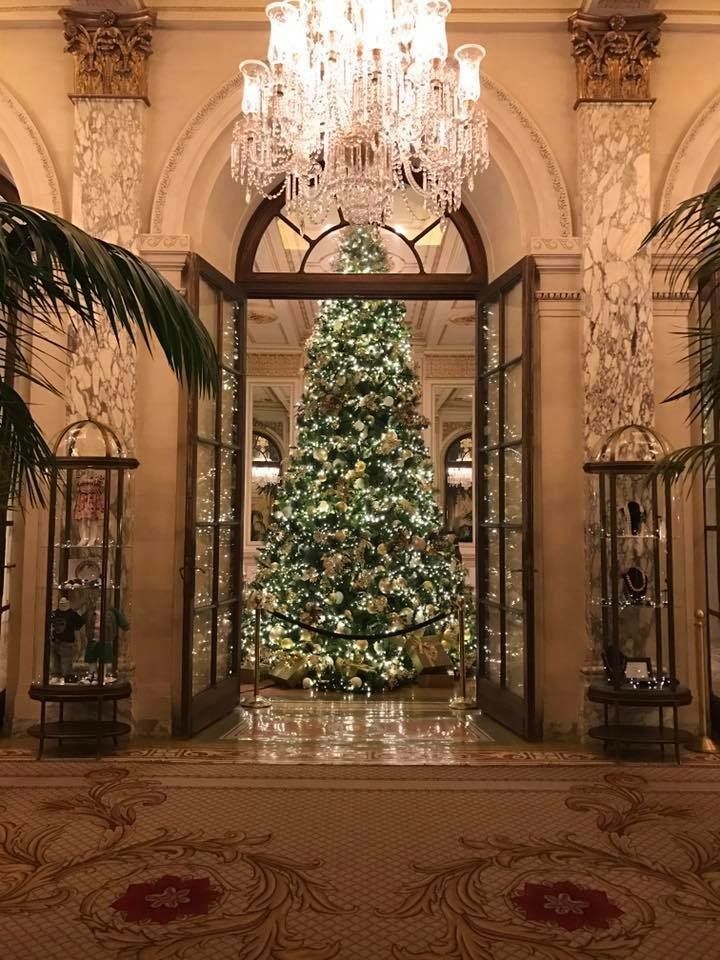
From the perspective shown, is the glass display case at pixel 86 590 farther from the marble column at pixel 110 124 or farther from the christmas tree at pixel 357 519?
the christmas tree at pixel 357 519

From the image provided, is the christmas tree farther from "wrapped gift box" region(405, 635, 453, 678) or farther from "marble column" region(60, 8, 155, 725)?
"marble column" region(60, 8, 155, 725)

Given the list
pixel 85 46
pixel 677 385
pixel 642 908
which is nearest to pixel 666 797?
pixel 642 908

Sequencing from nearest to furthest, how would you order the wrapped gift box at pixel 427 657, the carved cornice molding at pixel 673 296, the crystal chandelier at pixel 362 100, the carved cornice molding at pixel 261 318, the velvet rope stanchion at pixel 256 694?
the crystal chandelier at pixel 362 100
the carved cornice molding at pixel 673 296
the velvet rope stanchion at pixel 256 694
the wrapped gift box at pixel 427 657
the carved cornice molding at pixel 261 318

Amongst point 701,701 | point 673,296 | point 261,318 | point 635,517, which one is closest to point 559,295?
point 673,296

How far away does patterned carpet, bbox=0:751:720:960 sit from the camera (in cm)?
261

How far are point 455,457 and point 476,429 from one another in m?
7.07

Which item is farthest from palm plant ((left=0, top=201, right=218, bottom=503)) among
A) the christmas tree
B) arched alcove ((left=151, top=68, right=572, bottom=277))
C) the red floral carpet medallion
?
the christmas tree

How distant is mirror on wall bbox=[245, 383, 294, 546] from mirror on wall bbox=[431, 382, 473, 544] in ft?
7.96

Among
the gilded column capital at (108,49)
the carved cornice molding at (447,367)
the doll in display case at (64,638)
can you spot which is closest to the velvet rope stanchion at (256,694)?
the doll in display case at (64,638)

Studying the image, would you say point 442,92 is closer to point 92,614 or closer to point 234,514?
point 234,514

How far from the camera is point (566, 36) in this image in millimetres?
5582

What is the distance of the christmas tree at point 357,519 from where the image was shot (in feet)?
23.0

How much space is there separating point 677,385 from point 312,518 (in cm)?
337

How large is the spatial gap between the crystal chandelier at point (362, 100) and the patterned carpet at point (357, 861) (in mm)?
3214
